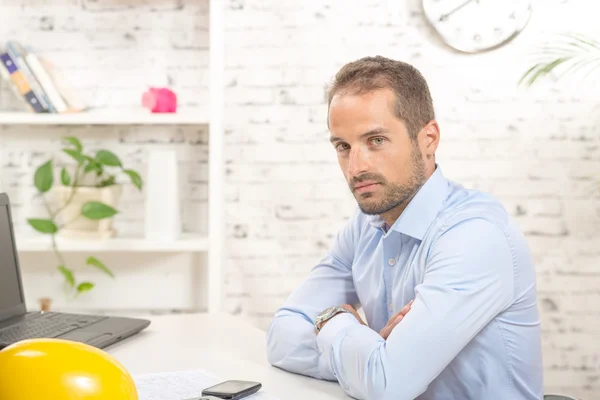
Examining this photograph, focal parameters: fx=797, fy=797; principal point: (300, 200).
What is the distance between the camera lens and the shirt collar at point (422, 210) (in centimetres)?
161

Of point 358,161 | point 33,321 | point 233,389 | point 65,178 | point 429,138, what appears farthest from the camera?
point 65,178

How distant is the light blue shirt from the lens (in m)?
1.37

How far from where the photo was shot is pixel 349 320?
1.51m

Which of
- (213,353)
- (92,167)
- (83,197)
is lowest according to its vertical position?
(213,353)

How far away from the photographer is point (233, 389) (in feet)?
4.42

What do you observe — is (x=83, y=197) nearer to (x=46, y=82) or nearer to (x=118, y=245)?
(x=118, y=245)

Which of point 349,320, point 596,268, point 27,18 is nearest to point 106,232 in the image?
point 27,18

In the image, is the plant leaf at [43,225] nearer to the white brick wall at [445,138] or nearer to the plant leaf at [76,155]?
the plant leaf at [76,155]

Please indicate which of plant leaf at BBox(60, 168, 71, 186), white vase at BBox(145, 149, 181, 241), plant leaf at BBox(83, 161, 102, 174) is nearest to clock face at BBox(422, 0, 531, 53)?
white vase at BBox(145, 149, 181, 241)

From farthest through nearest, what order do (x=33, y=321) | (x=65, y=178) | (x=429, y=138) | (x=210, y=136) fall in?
1. (x=65, y=178)
2. (x=210, y=136)
3. (x=33, y=321)
4. (x=429, y=138)

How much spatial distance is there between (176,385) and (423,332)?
44 cm

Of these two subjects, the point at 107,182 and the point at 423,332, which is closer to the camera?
the point at 423,332

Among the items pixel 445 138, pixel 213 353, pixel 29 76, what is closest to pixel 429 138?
pixel 213 353

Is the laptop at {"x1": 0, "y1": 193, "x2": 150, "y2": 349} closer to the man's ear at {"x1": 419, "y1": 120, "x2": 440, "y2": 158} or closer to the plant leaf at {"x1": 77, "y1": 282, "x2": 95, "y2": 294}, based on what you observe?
the man's ear at {"x1": 419, "y1": 120, "x2": 440, "y2": 158}
